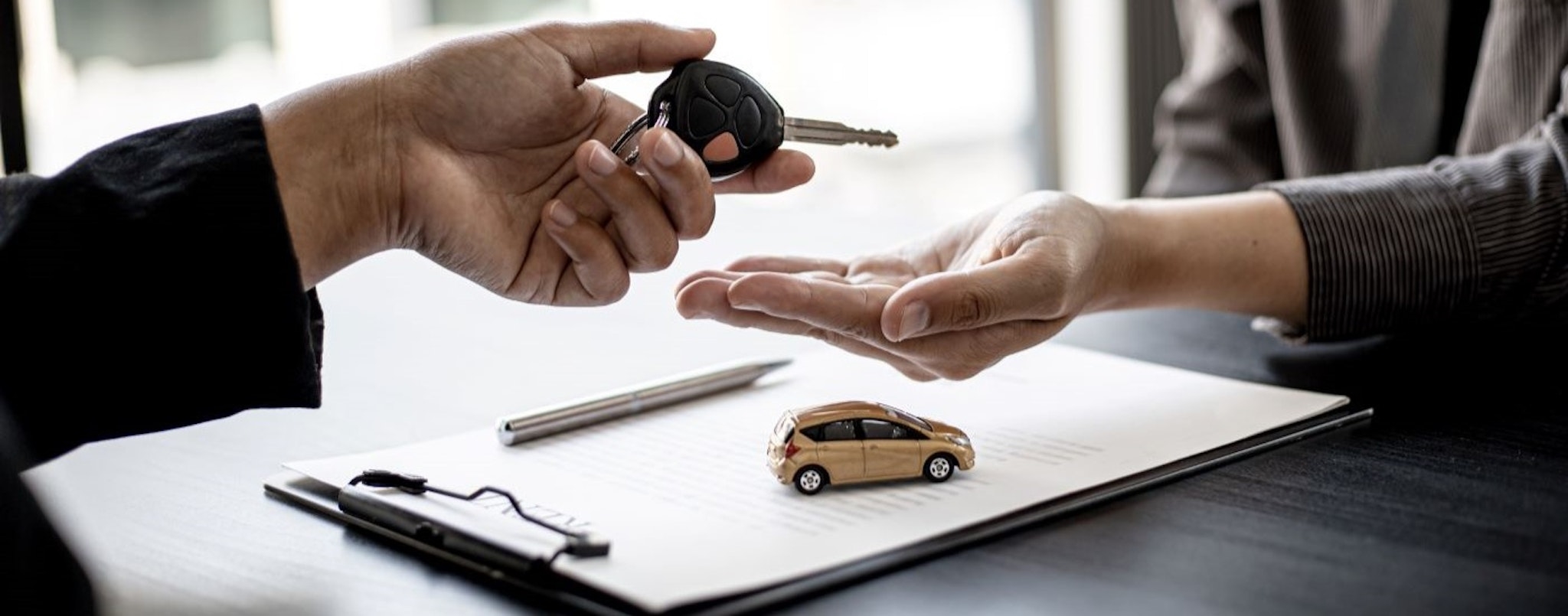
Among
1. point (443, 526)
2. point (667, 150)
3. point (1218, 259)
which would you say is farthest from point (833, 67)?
point (443, 526)

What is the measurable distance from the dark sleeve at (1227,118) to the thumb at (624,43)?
0.85m

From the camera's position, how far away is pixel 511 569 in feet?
2.41

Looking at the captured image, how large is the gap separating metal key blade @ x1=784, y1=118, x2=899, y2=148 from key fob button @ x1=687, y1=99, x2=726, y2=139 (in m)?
0.05

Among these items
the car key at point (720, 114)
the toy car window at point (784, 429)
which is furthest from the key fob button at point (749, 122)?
the toy car window at point (784, 429)

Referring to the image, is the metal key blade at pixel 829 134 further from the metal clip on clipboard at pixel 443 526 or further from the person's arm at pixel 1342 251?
the metal clip on clipboard at pixel 443 526

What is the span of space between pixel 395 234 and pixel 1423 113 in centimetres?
120

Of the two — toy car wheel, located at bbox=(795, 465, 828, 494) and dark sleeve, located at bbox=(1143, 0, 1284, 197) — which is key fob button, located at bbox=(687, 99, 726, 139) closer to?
toy car wheel, located at bbox=(795, 465, 828, 494)

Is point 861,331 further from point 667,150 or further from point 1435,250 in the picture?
point 1435,250

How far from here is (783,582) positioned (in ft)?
2.31

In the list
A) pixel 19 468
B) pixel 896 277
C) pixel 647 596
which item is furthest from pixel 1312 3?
pixel 19 468

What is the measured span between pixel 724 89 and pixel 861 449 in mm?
286

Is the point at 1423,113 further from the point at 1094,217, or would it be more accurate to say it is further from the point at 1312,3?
the point at 1094,217

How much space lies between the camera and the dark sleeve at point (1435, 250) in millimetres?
1229

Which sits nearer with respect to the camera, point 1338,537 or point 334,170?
point 1338,537
